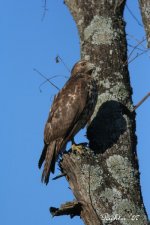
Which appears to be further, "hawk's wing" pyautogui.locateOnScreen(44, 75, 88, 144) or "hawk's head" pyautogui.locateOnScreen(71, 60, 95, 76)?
"hawk's wing" pyautogui.locateOnScreen(44, 75, 88, 144)

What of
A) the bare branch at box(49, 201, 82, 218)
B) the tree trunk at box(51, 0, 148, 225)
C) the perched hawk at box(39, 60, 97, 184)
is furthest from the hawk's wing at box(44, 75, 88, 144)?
the bare branch at box(49, 201, 82, 218)

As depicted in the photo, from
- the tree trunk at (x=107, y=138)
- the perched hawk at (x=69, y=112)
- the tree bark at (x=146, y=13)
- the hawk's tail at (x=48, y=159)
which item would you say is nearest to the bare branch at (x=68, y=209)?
the tree trunk at (x=107, y=138)

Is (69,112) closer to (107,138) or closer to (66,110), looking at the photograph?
(66,110)

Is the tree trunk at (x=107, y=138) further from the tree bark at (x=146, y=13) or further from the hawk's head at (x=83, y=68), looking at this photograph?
the tree bark at (x=146, y=13)

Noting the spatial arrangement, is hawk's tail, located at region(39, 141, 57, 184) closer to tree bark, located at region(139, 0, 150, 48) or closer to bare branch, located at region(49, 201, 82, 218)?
bare branch, located at region(49, 201, 82, 218)

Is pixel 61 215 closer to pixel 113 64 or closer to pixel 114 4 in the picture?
pixel 113 64

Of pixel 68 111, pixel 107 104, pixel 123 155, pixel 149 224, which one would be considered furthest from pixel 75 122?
pixel 149 224

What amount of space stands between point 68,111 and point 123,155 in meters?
1.46

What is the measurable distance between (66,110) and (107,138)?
1.19m

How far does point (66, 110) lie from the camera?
5.95 metres

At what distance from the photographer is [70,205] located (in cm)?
432

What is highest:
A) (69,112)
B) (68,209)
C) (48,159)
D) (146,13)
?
(69,112)

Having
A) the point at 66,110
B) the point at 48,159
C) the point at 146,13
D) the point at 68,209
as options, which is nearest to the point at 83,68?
the point at 66,110

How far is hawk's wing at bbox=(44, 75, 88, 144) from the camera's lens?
5844 mm
